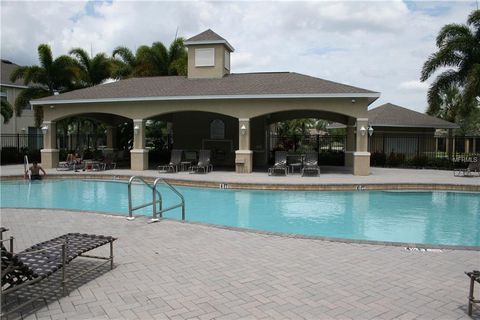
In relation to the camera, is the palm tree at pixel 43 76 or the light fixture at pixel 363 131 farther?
the palm tree at pixel 43 76

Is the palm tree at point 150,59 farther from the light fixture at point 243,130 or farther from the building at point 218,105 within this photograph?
the light fixture at point 243,130

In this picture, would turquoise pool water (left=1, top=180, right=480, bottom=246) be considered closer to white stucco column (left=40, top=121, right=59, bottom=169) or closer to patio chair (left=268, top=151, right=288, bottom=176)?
patio chair (left=268, top=151, right=288, bottom=176)

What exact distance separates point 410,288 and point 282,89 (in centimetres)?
1577

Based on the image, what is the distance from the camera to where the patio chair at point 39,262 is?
4.23 metres

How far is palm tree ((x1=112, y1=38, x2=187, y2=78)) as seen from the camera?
110 feet

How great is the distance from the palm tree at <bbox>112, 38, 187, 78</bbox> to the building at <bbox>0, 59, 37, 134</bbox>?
377 inches

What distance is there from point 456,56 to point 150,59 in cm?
2220

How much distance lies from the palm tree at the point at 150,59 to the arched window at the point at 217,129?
8399 millimetres

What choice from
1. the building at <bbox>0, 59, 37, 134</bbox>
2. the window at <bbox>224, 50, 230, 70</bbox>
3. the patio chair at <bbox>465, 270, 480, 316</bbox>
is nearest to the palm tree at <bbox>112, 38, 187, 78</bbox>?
the window at <bbox>224, 50, 230, 70</bbox>

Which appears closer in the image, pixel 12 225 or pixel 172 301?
pixel 172 301

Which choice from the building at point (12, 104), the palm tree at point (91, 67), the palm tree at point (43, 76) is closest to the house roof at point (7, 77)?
the building at point (12, 104)

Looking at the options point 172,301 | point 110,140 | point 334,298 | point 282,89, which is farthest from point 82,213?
point 110,140

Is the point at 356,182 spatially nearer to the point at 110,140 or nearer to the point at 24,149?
the point at 110,140

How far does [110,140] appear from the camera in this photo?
96.7 feet
